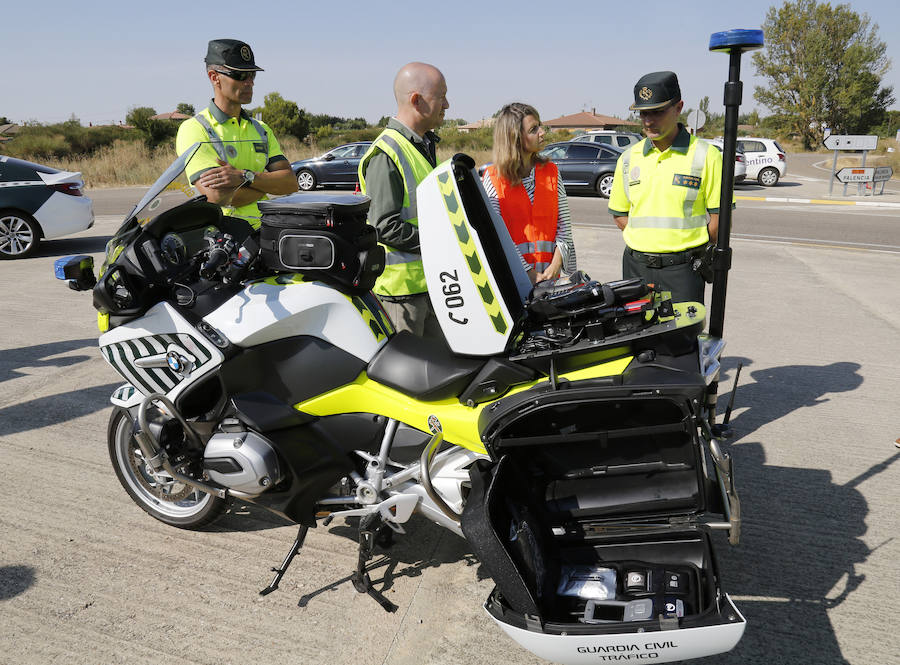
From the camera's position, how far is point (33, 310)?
7320mm

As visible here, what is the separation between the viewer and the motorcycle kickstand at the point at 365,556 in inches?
111

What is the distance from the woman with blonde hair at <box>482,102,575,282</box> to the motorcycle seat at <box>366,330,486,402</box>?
4.61 ft

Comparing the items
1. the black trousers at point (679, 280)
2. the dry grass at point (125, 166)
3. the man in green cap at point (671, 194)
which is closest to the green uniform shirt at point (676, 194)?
the man in green cap at point (671, 194)

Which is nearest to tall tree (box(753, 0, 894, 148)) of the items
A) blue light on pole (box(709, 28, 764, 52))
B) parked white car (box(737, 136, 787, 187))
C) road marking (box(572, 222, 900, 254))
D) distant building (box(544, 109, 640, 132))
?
distant building (box(544, 109, 640, 132))

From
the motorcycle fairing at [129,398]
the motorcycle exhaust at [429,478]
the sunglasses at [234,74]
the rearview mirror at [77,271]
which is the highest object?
the sunglasses at [234,74]

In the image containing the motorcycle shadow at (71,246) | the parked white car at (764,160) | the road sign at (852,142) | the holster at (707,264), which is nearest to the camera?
the holster at (707,264)

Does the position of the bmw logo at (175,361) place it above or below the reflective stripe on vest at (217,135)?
below

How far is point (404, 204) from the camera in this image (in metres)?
3.42

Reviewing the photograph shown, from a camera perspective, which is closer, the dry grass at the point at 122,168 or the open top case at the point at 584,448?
the open top case at the point at 584,448

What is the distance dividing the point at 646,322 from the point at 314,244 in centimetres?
128

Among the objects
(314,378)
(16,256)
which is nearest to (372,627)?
(314,378)

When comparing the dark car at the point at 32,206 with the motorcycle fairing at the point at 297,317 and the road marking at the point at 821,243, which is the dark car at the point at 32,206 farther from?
the motorcycle fairing at the point at 297,317

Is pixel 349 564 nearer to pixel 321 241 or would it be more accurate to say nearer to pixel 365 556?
pixel 365 556

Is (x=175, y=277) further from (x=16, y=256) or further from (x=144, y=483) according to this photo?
(x=16, y=256)
